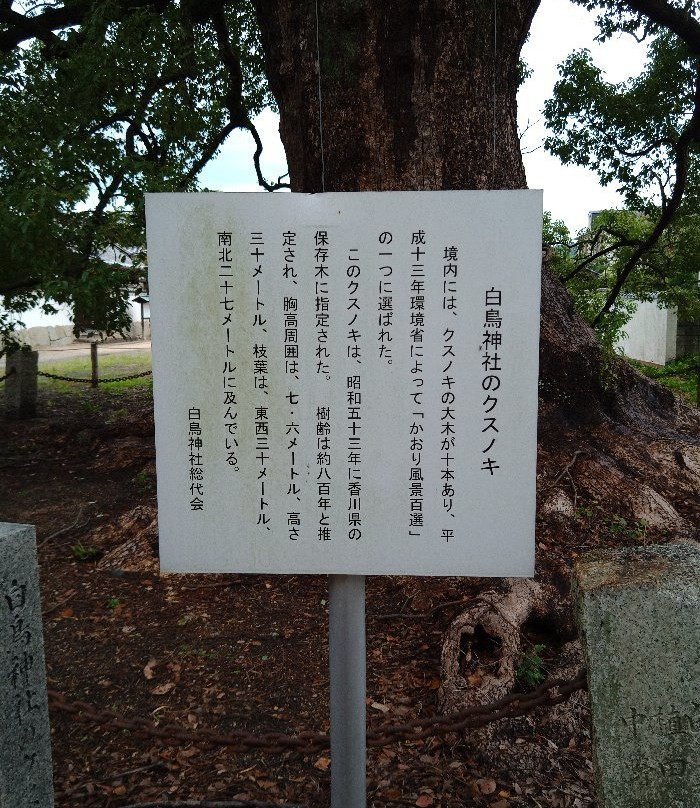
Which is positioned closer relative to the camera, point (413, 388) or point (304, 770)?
point (413, 388)

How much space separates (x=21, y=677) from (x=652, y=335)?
16044 millimetres

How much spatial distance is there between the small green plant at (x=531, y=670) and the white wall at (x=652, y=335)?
11376 millimetres

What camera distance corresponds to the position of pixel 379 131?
323 cm

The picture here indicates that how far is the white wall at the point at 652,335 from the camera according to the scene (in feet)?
47.1

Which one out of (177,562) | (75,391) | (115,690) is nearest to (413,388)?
(177,562)

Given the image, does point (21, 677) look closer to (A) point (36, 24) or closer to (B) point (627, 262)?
(A) point (36, 24)

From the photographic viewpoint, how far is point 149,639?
150 inches

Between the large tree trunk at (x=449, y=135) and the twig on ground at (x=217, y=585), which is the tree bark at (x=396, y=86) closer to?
the large tree trunk at (x=449, y=135)

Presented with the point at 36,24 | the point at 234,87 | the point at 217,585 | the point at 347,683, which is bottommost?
the point at 217,585

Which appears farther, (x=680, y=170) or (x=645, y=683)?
(x=680, y=170)

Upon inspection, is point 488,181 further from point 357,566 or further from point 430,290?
point 357,566

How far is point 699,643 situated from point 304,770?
1.90 metres

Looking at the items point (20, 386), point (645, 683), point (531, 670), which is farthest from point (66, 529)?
point (645, 683)

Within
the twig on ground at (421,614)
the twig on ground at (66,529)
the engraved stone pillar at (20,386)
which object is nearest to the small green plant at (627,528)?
the twig on ground at (421,614)
